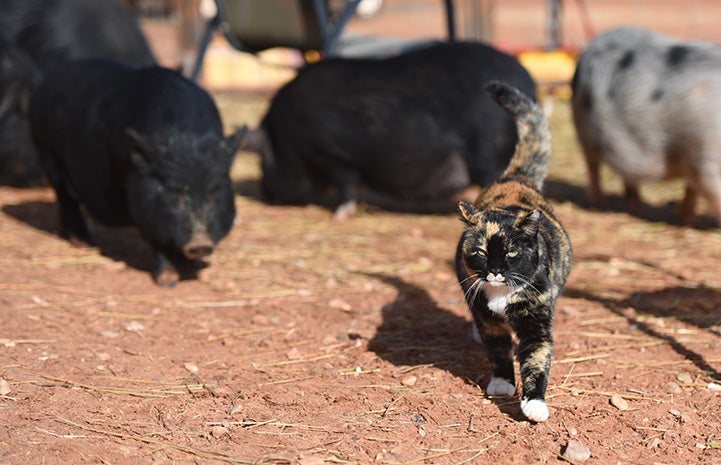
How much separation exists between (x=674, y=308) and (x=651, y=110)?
2.39 metres

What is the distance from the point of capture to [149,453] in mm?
3193

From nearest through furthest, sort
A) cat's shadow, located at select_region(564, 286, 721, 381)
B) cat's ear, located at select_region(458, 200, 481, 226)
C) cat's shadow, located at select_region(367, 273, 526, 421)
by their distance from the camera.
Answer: cat's ear, located at select_region(458, 200, 481, 226)
cat's shadow, located at select_region(367, 273, 526, 421)
cat's shadow, located at select_region(564, 286, 721, 381)

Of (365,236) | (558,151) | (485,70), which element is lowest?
(558,151)

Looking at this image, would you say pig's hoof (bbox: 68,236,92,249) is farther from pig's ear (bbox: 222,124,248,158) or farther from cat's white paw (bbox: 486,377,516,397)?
cat's white paw (bbox: 486,377,516,397)

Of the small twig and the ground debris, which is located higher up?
the small twig

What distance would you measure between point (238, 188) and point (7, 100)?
220 centimetres

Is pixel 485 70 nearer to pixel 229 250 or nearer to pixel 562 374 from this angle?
pixel 229 250

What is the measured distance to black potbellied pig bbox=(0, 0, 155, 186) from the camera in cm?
781

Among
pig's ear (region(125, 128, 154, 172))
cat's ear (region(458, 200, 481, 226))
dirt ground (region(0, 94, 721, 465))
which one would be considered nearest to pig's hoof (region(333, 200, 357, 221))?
dirt ground (region(0, 94, 721, 465))

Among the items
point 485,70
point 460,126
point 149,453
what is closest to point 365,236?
point 460,126

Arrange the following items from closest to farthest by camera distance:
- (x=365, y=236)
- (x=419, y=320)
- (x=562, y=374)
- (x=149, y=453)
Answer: (x=149, y=453) → (x=562, y=374) → (x=419, y=320) → (x=365, y=236)

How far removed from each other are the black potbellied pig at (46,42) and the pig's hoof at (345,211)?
6.86 feet

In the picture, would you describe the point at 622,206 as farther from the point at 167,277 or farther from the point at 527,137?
the point at 167,277

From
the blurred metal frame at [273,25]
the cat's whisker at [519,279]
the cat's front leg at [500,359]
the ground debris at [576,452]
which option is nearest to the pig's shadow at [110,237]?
the blurred metal frame at [273,25]
